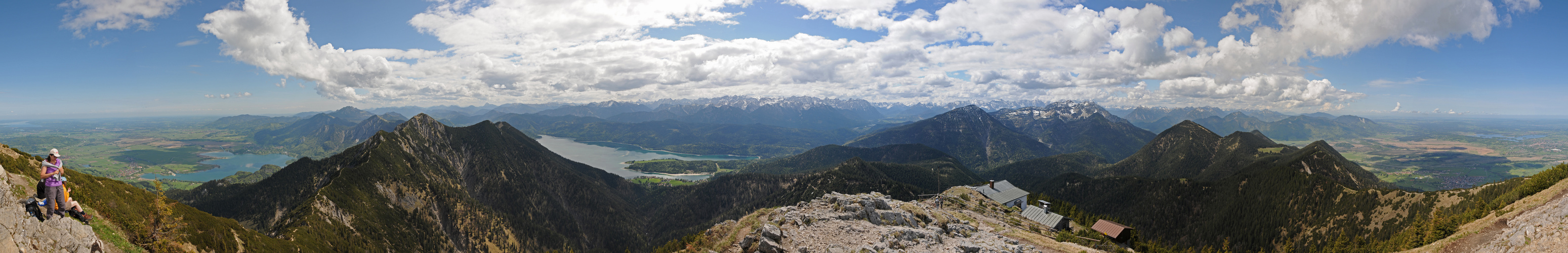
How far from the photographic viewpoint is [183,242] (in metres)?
39.5

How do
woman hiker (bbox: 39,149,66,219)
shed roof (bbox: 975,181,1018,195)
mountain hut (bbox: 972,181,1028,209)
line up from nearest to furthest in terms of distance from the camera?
woman hiker (bbox: 39,149,66,219)
mountain hut (bbox: 972,181,1028,209)
shed roof (bbox: 975,181,1018,195)

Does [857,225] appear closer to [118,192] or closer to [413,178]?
[118,192]

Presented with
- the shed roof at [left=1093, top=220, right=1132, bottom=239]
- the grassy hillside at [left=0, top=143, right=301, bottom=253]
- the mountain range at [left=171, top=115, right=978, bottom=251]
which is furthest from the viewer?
the mountain range at [left=171, top=115, right=978, bottom=251]

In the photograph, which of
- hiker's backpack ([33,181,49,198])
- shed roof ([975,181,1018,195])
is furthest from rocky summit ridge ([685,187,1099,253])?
hiker's backpack ([33,181,49,198])

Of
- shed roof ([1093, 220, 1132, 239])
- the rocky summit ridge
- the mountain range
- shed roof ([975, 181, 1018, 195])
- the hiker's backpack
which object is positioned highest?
the hiker's backpack

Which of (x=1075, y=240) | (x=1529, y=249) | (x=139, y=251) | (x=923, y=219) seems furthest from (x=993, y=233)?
(x=139, y=251)

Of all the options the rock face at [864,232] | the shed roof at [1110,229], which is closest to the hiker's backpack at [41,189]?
the rock face at [864,232]

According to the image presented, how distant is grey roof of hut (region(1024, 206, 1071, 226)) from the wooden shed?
6.98 m

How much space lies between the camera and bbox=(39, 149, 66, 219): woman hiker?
2314 centimetres

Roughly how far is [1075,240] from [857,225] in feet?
97.5

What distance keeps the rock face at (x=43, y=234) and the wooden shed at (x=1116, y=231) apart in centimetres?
8780

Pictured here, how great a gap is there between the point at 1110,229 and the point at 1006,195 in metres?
34.2

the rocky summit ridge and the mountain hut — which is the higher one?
the rocky summit ridge

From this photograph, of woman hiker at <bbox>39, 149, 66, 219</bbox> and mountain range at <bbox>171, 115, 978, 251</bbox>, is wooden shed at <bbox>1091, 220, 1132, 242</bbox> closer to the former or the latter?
woman hiker at <bbox>39, 149, 66, 219</bbox>
